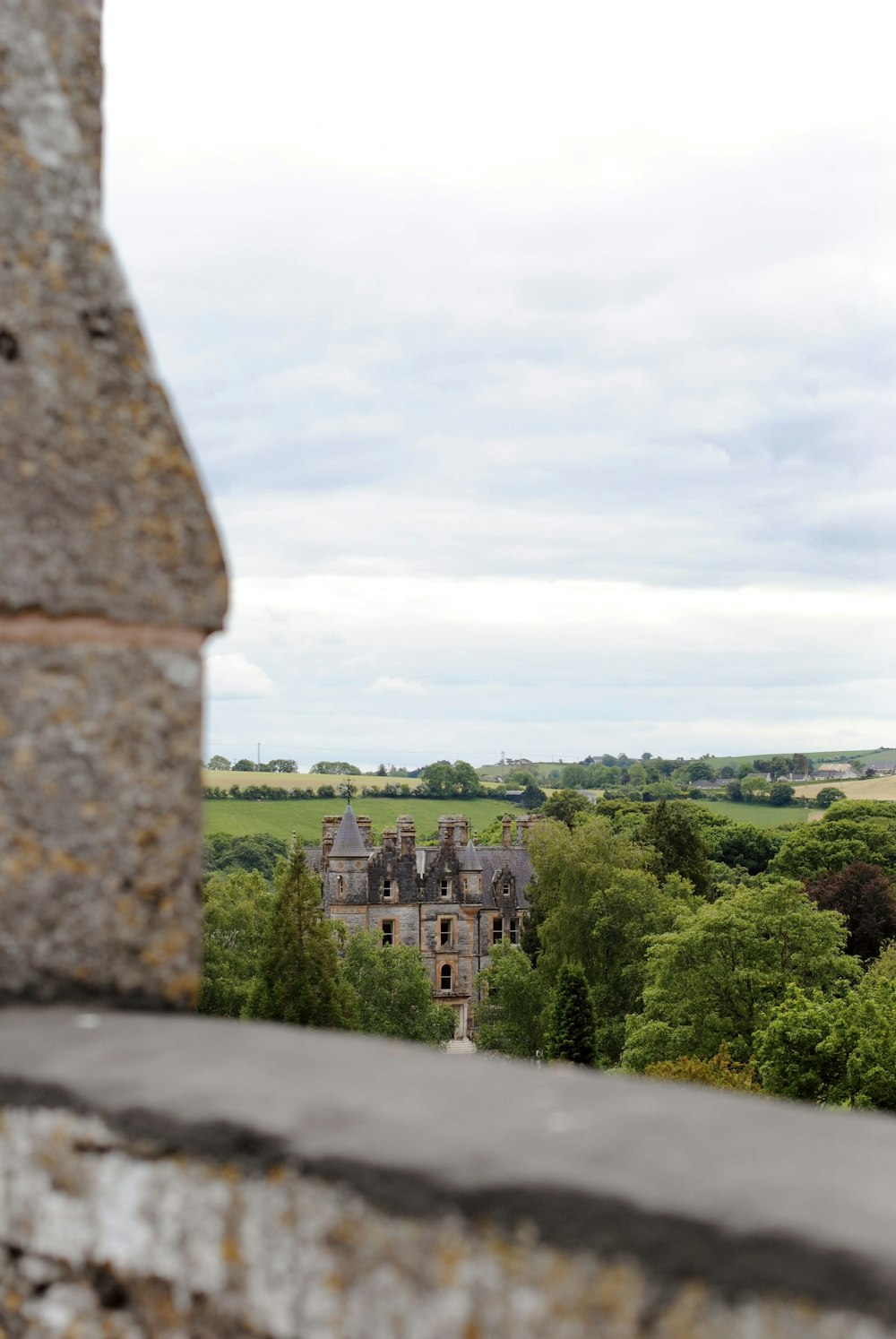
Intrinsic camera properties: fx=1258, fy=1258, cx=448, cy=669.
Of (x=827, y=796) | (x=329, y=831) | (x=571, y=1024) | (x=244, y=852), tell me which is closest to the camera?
(x=571, y=1024)

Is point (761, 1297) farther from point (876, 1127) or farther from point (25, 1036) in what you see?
point (25, 1036)

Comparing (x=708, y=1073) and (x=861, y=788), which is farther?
(x=861, y=788)

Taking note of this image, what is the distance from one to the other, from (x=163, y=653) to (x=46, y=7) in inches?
66.7

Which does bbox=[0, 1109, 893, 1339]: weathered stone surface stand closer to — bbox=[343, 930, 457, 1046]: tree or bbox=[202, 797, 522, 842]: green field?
bbox=[343, 930, 457, 1046]: tree

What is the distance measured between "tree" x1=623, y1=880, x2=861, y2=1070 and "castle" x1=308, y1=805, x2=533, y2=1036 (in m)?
15.7

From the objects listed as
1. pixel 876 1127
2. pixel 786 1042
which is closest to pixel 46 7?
pixel 876 1127

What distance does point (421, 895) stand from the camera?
4847 cm

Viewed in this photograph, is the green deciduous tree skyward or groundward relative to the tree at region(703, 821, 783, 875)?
Result: skyward

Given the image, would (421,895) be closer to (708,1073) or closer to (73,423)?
(708,1073)

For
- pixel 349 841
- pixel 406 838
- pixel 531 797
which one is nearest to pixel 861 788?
pixel 531 797

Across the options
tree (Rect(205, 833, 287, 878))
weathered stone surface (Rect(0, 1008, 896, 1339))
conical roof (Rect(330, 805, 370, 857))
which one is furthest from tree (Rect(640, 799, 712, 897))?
weathered stone surface (Rect(0, 1008, 896, 1339))

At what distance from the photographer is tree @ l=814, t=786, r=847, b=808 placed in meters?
120

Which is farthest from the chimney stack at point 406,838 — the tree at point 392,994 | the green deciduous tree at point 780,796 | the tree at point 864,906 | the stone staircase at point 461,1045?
the green deciduous tree at point 780,796

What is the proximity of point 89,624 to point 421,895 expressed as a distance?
46.4 meters
